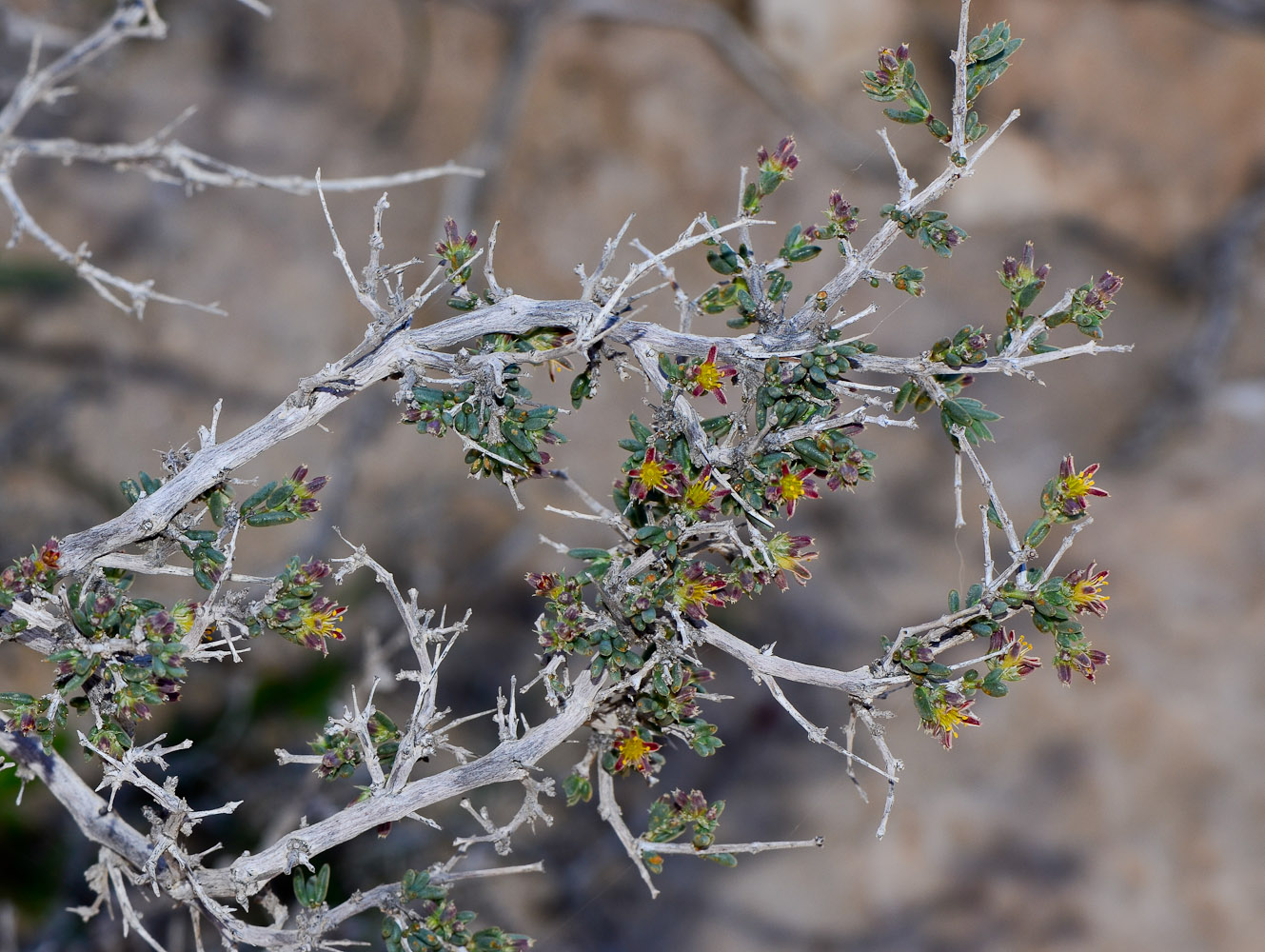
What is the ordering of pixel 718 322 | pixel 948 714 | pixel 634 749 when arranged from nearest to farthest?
pixel 948 714 < pixel 634 749 < pixel 718 322

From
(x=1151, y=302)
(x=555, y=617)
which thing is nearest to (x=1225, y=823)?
(x=1151, y=302)

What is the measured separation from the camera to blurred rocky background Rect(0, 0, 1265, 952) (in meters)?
4.17

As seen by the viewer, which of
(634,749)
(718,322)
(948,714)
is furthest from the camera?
(718,322)

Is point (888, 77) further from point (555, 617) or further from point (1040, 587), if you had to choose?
point (555, 617)

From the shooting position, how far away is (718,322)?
5.52 metres

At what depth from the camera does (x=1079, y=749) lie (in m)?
4.34

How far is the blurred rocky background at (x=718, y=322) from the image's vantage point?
417 cm

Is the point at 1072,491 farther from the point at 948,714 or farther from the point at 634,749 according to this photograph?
the point at 634,749

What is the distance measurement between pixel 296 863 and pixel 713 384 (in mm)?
1114

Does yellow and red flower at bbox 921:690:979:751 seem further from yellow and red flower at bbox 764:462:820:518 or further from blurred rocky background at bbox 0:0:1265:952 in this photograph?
blurred rocky background at bbox 0:0:1265:952

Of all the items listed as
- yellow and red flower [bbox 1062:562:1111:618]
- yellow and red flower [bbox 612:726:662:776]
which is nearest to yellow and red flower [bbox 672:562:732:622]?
yellow and red flower [bbox 612:726:662:776]

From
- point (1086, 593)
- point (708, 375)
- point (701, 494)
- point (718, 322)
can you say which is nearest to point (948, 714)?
point (1086, 593)

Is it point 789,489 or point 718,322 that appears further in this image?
point 718,322

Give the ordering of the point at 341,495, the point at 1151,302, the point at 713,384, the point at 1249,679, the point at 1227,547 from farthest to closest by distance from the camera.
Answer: the point at 1151,302
the point at 341,495
the point at 1227,547
the point at 1249,679
the point at 713,384
